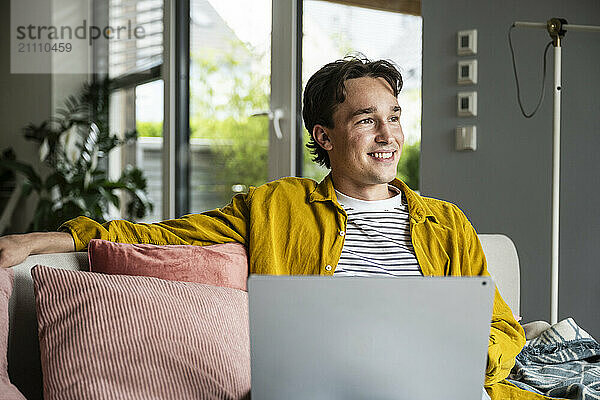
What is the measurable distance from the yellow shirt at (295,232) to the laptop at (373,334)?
74cm

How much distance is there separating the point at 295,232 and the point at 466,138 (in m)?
1.34

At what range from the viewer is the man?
1.79 m

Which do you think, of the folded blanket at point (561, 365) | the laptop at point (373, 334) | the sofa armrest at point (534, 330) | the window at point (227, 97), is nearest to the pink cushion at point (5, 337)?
the laptop at point (373, 334)

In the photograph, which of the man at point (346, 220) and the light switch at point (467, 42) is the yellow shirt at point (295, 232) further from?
the light switch at point (467, 42)

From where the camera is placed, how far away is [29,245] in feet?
5.32

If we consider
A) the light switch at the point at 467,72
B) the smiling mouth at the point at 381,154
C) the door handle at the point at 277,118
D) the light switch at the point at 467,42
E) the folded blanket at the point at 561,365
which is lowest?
the folded blanket at the point at 561,365

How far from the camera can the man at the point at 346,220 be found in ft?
5.87

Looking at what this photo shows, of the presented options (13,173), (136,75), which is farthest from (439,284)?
(13,173)

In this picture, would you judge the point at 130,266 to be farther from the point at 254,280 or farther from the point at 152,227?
the point at 254,280

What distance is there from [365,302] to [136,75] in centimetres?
419

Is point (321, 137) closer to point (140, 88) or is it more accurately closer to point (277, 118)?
point (277, 118)

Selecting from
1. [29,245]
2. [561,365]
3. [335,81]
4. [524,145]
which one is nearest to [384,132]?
[335,81]

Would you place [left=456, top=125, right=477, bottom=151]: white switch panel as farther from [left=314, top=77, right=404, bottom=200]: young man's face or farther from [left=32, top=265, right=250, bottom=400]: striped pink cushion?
[left=32, top=265, right=250, bottom=400]: striped pink cushion

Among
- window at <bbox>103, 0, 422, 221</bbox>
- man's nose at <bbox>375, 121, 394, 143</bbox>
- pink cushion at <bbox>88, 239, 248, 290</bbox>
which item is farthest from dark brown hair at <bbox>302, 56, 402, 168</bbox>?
window at <bbox>103, 0, 422, 221</bbox>
